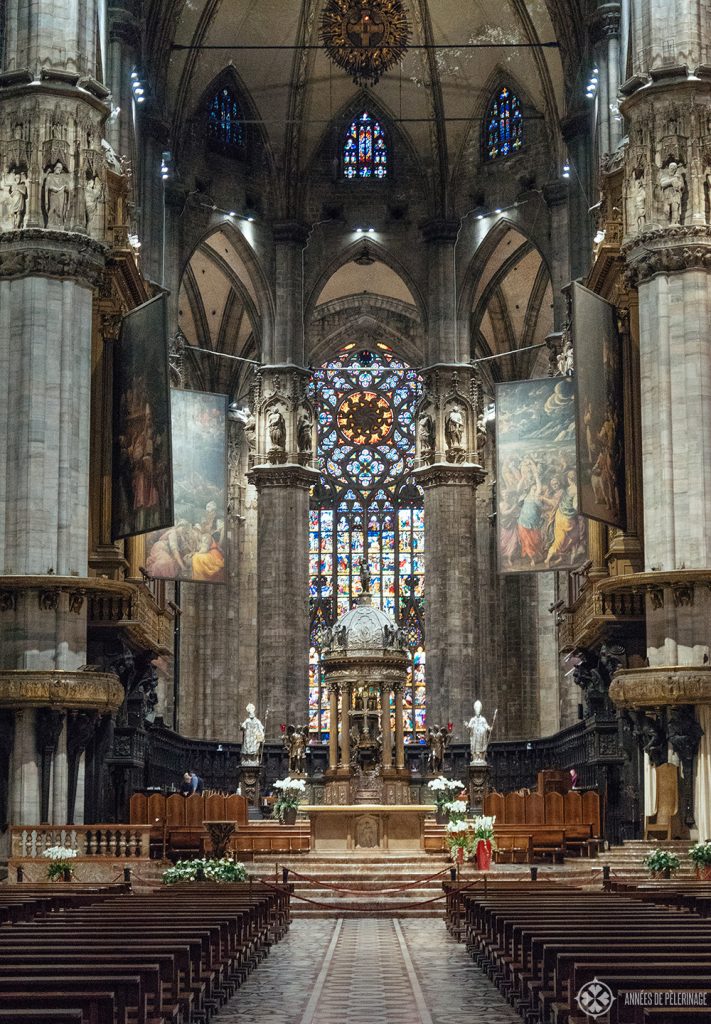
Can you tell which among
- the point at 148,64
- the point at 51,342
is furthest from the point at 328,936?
the point at 148,64

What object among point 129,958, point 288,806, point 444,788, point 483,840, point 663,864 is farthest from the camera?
point 288,806

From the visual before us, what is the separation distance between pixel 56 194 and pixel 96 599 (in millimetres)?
8309

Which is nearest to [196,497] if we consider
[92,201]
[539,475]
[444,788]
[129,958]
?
[539,475]

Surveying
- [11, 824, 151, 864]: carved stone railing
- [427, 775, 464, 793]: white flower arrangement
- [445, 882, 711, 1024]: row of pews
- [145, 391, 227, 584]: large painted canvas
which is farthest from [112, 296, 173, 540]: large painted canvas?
[445, 882, 711, 1024]: row of pews

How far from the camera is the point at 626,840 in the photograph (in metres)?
31.8

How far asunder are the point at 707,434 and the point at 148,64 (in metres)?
22.8

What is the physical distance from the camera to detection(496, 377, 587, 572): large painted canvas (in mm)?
38531

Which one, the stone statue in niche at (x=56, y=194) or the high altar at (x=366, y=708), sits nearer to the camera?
the stone statue in niche at (x=56, y=194)

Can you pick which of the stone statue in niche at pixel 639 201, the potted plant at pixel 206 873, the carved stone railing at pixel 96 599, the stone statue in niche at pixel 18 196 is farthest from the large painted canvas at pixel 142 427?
the potted plant at pixel 206 873

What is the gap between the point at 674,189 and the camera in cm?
3222

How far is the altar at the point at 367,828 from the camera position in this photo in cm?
3291

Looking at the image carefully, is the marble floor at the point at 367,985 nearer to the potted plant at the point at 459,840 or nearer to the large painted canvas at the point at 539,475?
the potted plant at the point at 459,840

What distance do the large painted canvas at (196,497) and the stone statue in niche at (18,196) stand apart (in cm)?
752

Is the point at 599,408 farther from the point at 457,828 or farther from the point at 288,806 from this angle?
the point at 288,806
